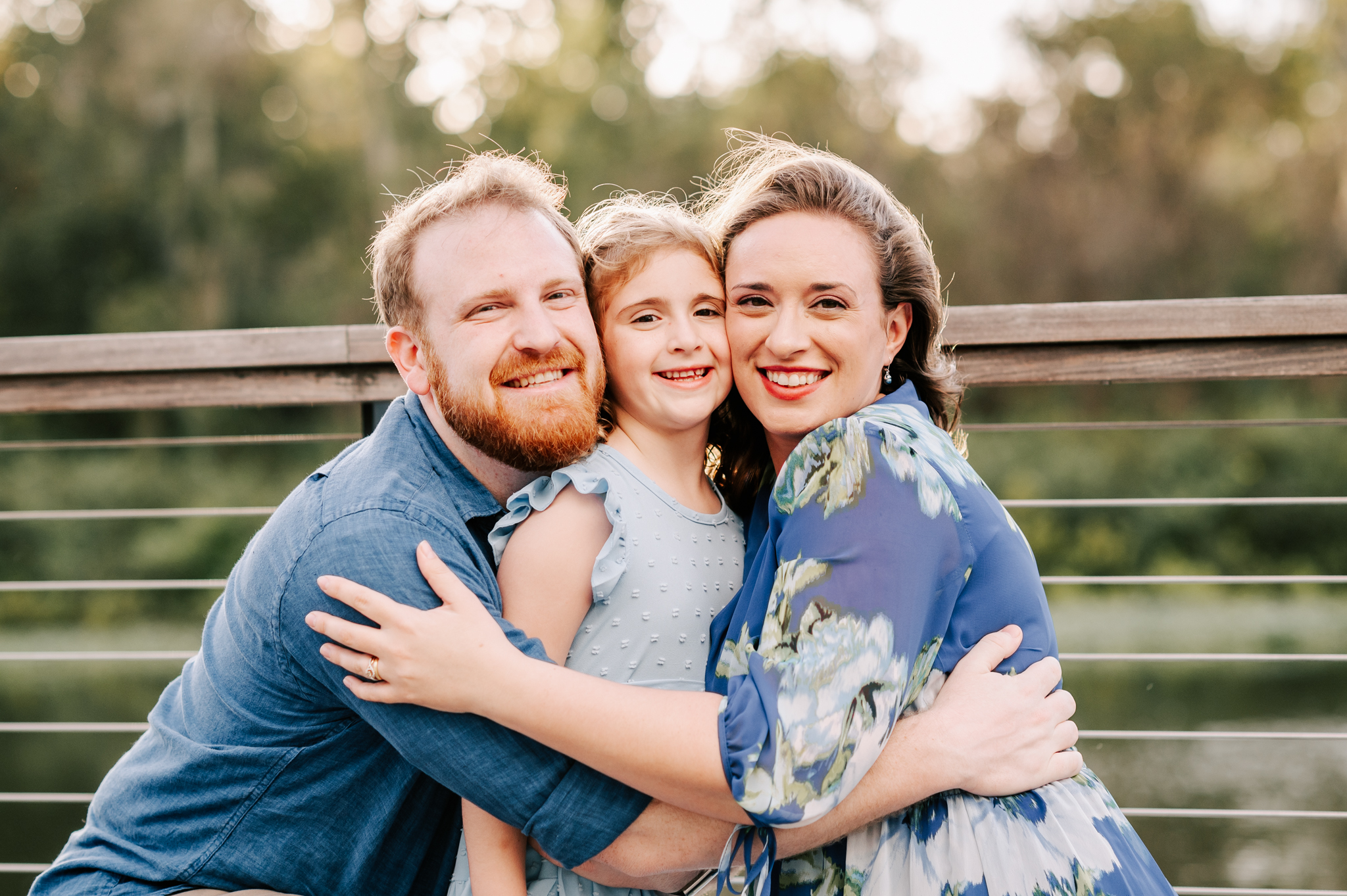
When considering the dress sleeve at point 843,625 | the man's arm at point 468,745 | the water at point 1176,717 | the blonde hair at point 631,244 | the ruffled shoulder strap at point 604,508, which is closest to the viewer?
the dress sleeve at point 843,625

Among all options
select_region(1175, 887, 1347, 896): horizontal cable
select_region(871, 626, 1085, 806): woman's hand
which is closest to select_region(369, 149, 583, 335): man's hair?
select_region(871, 626, 1085, 806): woman's hand

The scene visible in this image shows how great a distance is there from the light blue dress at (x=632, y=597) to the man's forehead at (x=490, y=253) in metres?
0.31

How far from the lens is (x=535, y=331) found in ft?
5.20

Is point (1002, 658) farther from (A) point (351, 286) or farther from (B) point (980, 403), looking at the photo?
(A) point (351, 286)

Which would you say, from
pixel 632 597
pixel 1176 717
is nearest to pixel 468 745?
pixel 632 597

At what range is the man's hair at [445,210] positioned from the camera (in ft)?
5.41

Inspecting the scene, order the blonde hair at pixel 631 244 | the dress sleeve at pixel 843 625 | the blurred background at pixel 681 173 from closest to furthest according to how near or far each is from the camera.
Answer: the dress sleeve at pixel 843 625
the blonde hair at pixel 631 244
the blurred background at pixel 681 173

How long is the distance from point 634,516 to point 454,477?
11.0 inches

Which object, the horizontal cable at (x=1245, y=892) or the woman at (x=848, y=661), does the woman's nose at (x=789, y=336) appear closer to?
the woman at (x=848, y=661)

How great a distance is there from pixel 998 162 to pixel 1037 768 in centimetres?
1574

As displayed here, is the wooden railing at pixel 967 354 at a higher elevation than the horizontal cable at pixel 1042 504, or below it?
higher

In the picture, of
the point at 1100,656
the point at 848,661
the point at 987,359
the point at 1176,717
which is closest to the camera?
the point at 848,661

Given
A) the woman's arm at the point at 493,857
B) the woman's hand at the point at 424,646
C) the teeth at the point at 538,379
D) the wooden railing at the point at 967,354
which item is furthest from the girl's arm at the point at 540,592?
the wooden railing at the point at 967,354

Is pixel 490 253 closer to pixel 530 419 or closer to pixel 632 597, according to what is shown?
pixel 530 419
